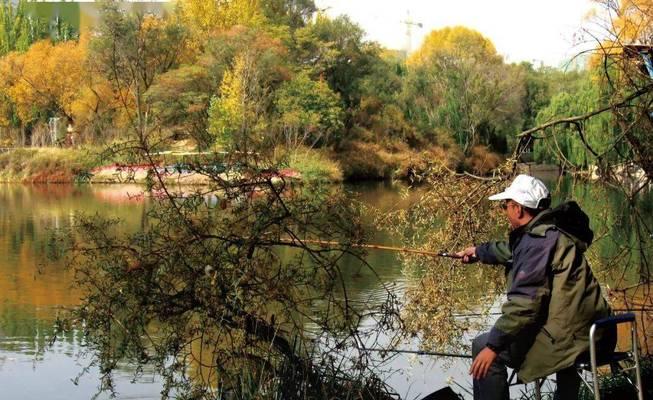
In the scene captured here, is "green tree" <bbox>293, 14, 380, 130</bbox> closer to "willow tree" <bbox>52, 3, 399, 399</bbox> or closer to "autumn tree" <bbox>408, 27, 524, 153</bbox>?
"autumn tree" <bbox>408, 27, 524, 153</bbox>

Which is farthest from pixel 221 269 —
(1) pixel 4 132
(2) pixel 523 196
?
(1) pixel 4 132

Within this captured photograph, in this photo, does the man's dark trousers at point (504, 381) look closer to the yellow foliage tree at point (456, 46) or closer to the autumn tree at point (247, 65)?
the autumn tree at point (247, 65)

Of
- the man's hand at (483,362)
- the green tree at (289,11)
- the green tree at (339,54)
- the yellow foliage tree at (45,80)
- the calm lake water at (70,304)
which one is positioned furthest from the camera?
the green tree at (289,11)

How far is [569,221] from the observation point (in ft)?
11.1

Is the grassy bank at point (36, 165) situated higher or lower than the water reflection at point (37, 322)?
lower

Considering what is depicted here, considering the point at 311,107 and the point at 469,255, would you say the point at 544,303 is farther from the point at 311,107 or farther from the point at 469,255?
the point at 311,107

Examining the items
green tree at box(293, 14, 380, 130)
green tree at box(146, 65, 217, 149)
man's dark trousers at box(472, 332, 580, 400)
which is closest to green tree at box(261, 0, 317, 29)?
green tree at box(293, 14, 380, 130)

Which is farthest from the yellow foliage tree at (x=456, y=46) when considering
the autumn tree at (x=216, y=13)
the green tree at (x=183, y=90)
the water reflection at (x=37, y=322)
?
the water reflection at (x=37, y=322)

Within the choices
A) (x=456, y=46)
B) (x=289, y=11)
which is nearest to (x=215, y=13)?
(x=289, y=11)

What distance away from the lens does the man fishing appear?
10.9 ft

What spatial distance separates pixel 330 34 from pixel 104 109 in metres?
12.6

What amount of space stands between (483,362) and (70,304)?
9478 millimetres

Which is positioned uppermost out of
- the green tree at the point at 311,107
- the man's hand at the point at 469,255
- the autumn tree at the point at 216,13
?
the autumn tree at the point at 216,13

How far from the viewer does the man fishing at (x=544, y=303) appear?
3314 millimetres
